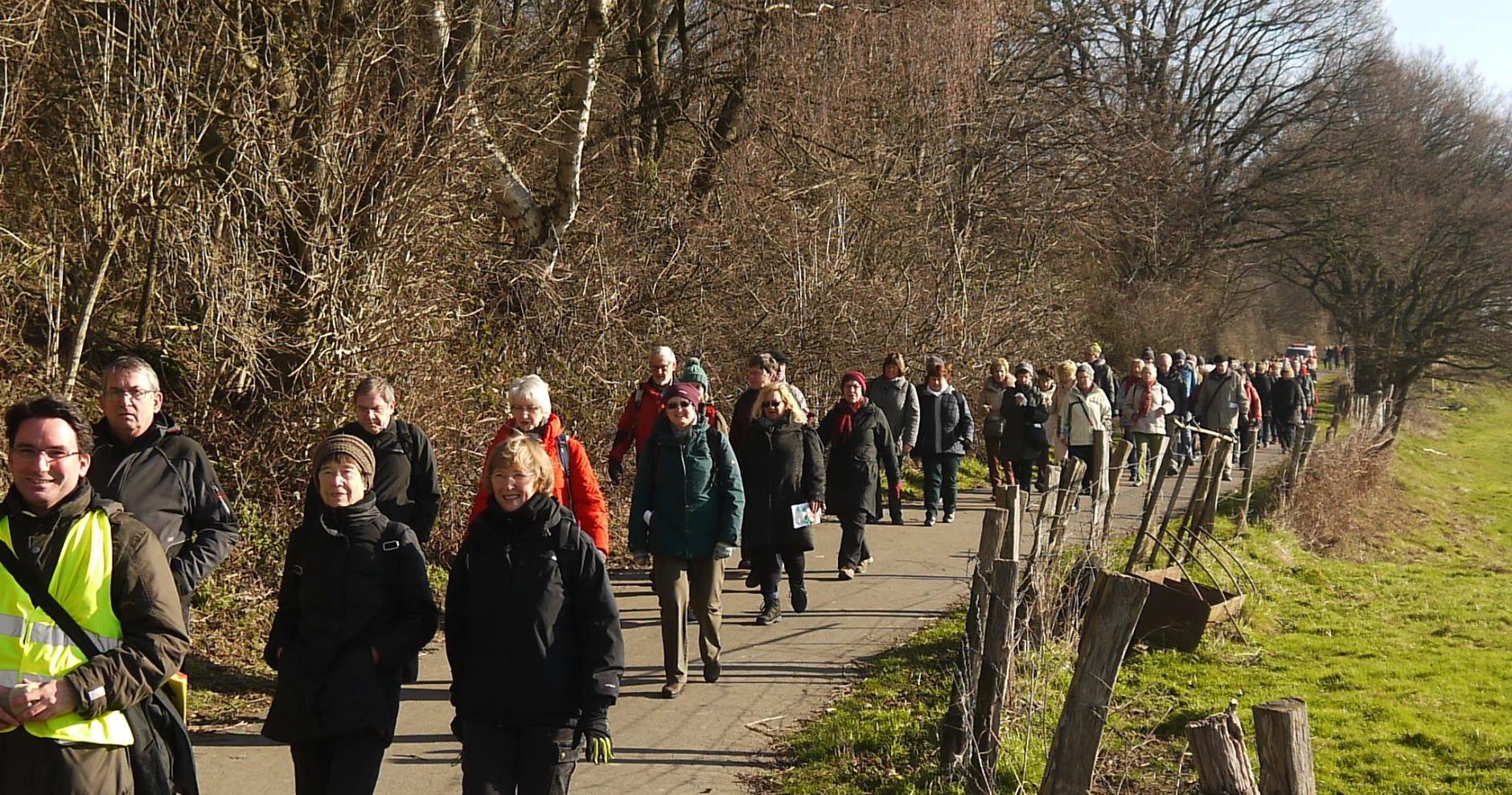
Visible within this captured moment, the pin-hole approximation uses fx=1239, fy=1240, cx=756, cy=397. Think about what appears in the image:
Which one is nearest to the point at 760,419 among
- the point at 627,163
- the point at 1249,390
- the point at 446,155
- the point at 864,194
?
the point at 446,155

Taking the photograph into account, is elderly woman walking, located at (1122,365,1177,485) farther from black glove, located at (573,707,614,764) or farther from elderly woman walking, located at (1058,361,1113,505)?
black glove, located at (573,707,614,764)

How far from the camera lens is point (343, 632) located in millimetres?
4449

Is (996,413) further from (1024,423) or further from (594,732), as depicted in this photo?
(594,732)

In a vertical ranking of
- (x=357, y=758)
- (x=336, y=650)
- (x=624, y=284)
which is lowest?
(x=357, y=758)

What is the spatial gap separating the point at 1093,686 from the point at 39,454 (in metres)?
3.59

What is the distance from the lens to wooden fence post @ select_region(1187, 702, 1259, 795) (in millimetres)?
3520

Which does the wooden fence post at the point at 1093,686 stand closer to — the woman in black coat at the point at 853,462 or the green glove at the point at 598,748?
the green glove at the point at 598,748

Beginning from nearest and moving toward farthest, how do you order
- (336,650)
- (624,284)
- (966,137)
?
(336,650), (624,284), (966,137)

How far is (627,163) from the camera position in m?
16.0

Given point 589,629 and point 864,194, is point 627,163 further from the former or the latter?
point 589,629

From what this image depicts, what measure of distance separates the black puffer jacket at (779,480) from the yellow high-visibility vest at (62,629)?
578cm

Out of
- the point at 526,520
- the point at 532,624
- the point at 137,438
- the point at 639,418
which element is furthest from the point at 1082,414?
the point at 137,438

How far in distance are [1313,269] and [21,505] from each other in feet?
Result: 136

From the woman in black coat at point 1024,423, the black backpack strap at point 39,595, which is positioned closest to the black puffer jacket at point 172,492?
the black backpack strap at point 39,595
